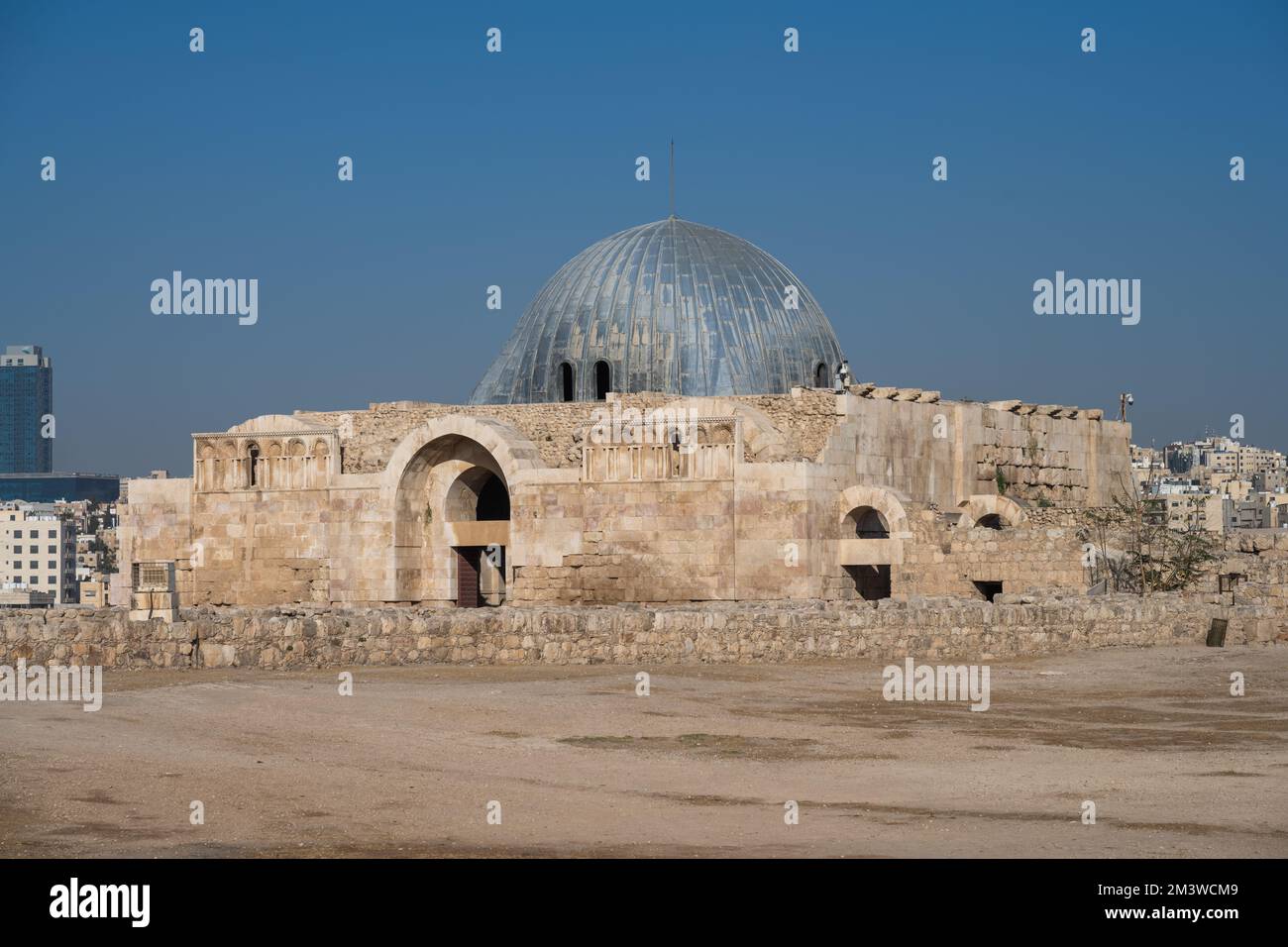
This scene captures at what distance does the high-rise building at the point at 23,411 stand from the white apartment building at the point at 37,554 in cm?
8996

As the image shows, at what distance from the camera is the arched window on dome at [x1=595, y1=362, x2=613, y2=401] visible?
3497 cm

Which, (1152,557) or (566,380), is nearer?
(1152,557)

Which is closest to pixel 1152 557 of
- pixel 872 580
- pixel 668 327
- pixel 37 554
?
pixel 872 580

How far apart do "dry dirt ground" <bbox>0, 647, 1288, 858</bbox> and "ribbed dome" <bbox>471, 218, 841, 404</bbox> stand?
16.4m

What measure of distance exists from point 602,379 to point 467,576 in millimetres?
5058

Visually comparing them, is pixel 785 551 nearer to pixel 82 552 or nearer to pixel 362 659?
pixel 362 659

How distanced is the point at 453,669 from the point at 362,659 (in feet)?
3.97

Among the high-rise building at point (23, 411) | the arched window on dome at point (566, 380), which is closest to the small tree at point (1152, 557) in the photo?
the arched window on dome at point (566, 380)

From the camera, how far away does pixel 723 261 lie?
36156 mm

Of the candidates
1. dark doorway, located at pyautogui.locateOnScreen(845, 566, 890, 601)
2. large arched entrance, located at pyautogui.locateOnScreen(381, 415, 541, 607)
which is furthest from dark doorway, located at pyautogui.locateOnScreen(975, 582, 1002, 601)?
large arched entrance, located at pyautogui.locateOnScreen(381, 415, 541, 607)

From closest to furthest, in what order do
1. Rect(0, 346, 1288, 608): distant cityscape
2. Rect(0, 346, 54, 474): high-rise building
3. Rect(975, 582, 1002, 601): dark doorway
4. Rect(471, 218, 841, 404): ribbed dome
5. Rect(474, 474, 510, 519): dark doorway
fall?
1. Rect(975, 582, 1002, 601): dark doorway
2. Rect(474, 474, 510, 519): dark doorway
3. Rect(471, 218, 841, 404): ribbed dome
4. Rect(0, 346, 1288, 608): distant cityscape
5. Rect(0, 346, 54, 474): high-rise building

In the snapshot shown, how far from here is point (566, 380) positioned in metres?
35.4

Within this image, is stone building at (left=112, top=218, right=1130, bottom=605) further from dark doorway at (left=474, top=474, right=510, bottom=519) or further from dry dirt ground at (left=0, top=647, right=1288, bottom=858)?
dry dirt ground at (left=0, top=647, right=1288, bottom=858)

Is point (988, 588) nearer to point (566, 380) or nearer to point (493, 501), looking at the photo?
point (493, 501)
